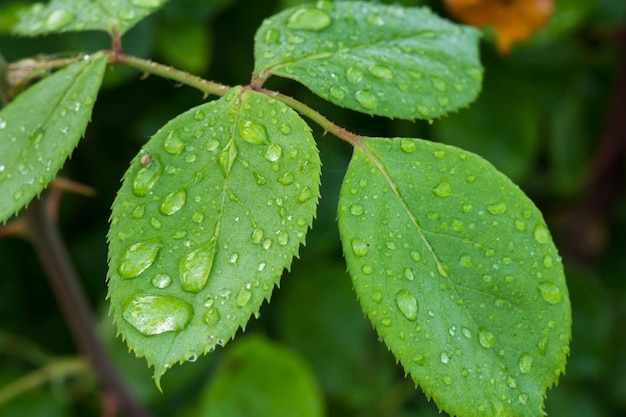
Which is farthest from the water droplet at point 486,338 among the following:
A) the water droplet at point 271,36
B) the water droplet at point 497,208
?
the water droplet at point 271,36

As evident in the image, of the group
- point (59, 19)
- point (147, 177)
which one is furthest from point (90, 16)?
point (147, 177)

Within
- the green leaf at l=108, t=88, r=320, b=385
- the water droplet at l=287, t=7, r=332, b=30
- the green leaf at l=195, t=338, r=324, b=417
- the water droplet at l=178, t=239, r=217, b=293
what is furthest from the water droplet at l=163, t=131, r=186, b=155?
the green leaf at l=195, t=338, r=324, b=417

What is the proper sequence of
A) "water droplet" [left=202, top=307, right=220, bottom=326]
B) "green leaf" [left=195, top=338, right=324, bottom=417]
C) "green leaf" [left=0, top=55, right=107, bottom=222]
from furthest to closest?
"green leaf" [left=195, top=338, right=324, bottom=417] < "green leaf" [left=0, top=55, right=107, bottom=222] < "water droplet" [left=202, top=307, right=220, bottom=326]

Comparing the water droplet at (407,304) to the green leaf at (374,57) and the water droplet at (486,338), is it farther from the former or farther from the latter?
the green leaf at (374,57)

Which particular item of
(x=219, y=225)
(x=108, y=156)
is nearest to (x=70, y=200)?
(x=108, y=156)

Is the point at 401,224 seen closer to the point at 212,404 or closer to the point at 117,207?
the point at 117,207

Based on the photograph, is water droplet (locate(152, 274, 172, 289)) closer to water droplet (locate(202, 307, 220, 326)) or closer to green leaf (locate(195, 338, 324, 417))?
water droplet (locate(202, 307, 220, 326))

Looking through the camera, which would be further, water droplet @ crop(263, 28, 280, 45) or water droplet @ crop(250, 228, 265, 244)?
water droplet @ crop(263, 28, 280, 45)

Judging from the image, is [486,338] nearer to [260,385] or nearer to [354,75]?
[354,75]
